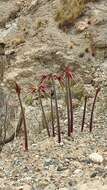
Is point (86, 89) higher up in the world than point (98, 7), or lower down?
lower down

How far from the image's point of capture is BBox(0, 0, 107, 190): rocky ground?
853cm

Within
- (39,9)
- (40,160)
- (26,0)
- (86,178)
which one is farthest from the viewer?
(26,0)

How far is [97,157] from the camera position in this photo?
8805 mm

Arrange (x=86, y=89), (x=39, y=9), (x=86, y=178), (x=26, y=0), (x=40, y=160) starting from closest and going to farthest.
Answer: (x=86, y=178), (x=40, y=160), (x=86, y=89), (x=39, y=9), (x=26, y=0)

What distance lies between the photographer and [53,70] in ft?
41.7

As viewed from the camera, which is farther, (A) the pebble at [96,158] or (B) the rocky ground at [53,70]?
(A) the pebble at [96,158]

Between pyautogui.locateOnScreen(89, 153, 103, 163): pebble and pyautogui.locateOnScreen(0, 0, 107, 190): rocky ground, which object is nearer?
pyautogui.locateOnScreen(0, 0, 107, 190): rocky ground

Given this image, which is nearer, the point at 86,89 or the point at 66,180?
the point at 66,180

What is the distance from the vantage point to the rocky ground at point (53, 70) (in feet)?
28.0

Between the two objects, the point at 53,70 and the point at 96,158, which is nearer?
the point at 96,158

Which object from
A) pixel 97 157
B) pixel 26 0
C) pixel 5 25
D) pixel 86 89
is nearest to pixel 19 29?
pixel 5 25

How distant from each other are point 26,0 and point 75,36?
2824mm

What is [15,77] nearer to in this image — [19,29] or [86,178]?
[19,29]

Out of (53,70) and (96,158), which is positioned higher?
(96,158)
